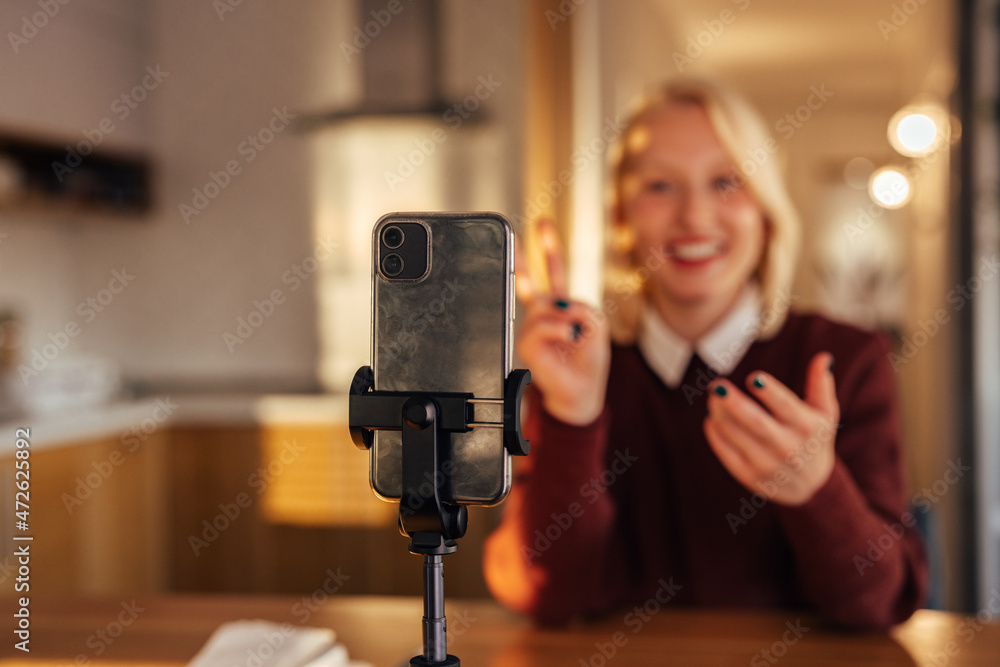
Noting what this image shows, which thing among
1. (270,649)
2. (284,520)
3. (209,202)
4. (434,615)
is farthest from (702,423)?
(209,202)

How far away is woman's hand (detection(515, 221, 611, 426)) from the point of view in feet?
3.71

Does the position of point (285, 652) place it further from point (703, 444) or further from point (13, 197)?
point (13, 197)

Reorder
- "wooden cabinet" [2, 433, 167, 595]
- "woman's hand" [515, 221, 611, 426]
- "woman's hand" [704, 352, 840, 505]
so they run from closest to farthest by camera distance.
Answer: "woman's hand" [704, 352, 840, 505]
"woman's hand" [515, 221, 611, 426]
"wooden cabinet" [2, 433, 167, 595]

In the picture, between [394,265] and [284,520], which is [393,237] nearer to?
[394,265]

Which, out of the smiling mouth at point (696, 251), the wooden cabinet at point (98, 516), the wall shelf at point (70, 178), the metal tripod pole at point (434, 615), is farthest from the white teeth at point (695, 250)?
the wall shelf at point (70, 178)

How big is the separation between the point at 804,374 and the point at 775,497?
1.23 feet

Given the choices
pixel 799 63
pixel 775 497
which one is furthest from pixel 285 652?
pixel 799 63

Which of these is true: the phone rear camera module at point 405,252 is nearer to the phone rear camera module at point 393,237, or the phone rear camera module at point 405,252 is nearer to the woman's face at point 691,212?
the phone rear camera module at point 393,237

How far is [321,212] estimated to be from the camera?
2.95m

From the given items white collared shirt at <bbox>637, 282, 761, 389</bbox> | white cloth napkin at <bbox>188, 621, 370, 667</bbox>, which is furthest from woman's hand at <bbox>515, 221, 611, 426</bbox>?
white cloth napkin at <bbox>188, 621, 370, 667</bbox>

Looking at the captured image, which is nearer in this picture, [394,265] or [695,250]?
[394,265]

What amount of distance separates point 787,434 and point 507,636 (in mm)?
411

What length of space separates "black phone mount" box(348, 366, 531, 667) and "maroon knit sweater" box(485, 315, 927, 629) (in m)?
0.50

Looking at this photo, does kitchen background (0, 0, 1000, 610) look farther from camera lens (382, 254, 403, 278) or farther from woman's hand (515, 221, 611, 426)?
camera lens (382, 254, 403, 278)
